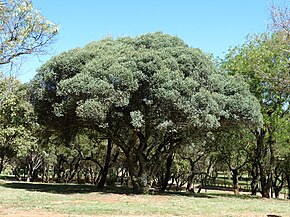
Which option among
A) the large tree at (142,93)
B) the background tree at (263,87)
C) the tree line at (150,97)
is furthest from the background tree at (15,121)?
the background tree at (263,87)

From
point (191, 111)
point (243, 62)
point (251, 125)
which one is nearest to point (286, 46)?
point (191, 111)

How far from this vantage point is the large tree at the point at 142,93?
60.3ft

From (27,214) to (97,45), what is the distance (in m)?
12.5

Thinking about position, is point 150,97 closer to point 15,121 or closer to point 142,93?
point 142,93

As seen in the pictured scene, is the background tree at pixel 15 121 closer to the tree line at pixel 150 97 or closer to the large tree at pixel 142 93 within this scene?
the tree line at pixel 150 97

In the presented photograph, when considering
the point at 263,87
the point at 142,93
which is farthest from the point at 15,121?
the point at 263,87

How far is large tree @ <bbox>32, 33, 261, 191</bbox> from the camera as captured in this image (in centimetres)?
1839

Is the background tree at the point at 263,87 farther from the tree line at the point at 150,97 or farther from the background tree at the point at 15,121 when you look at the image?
the background tree at the point at 15,121

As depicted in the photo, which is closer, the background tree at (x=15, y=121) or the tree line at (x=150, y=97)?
the tree line at (x=150, y=97)

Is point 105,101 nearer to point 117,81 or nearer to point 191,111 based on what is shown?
point 117,81

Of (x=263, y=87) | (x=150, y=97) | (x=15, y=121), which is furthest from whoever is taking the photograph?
(x=15, y=121)

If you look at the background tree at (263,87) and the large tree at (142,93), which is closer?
the large tree at (142,93)

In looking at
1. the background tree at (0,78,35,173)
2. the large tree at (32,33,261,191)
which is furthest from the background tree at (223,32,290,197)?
the background tree at (0,78,35,173)

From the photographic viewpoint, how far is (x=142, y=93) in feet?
64.1
